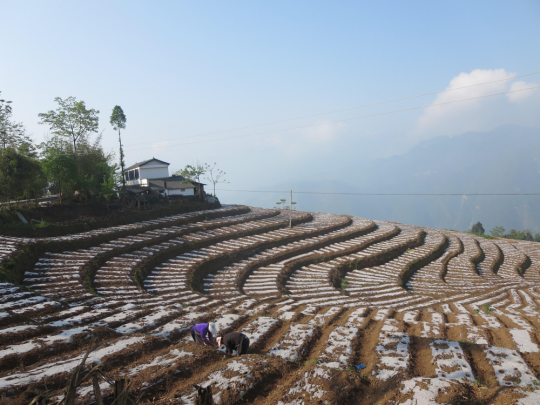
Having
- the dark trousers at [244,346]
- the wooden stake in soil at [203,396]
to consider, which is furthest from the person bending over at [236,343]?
the wooden stake in soil at [203,396]

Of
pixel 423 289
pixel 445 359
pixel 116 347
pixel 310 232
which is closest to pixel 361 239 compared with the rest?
pixel 310 232

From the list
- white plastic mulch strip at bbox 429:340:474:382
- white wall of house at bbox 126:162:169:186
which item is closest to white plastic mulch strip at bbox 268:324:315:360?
white plastic mulch strip at bbox 429:340:474:382

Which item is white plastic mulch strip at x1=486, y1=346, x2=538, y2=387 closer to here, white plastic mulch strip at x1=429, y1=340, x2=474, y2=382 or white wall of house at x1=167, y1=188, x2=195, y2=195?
white plastic mulch strip at x1=429, y1=340, x2=474, y2=382

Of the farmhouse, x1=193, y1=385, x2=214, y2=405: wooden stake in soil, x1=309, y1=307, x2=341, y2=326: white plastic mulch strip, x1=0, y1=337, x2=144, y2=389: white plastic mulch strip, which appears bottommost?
x1=309, y1=307, x2=341, y2=326: white plastic mulch strip

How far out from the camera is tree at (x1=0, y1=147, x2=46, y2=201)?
24.6 m

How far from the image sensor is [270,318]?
462 inches

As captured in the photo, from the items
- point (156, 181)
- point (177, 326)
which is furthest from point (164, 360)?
point (156, 181)

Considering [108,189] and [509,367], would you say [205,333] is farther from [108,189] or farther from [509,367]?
[108,189]

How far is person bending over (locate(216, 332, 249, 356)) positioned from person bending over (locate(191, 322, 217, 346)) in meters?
0.44

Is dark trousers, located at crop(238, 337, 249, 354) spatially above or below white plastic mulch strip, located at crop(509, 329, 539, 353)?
above

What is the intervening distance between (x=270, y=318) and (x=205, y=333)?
361cm

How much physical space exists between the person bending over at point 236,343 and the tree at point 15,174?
26.1 meters

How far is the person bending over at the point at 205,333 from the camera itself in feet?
28.5

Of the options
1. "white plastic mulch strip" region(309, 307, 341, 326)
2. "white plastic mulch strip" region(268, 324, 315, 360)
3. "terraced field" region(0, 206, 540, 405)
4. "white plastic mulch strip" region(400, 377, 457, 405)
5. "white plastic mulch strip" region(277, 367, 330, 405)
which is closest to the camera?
"white plastic mulch strip" region(400, 377, 457, 405)
